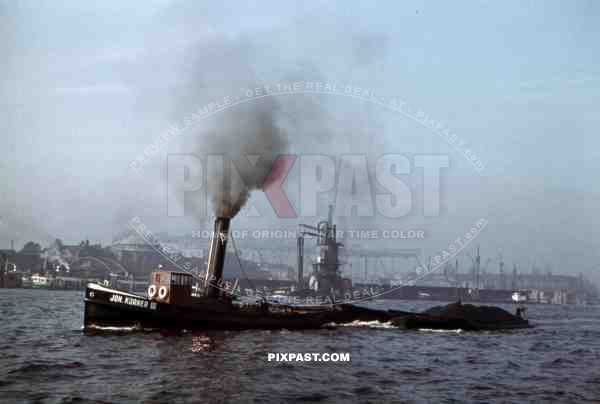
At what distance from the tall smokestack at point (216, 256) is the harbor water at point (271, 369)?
14.3ft

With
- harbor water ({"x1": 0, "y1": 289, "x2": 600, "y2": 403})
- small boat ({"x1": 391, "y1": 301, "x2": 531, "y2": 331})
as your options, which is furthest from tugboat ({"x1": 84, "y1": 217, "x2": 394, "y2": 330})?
small boat ({"x1": 391, "y1": 301, "x2": 531, "y2": 331})

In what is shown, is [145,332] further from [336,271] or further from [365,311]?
[336,271]

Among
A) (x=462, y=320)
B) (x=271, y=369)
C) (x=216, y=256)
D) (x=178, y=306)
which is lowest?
(x=462, y=320)

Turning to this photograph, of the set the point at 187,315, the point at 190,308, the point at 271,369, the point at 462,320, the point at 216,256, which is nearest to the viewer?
the point at 271,369

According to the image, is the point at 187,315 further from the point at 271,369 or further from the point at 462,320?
Result: the point at 462,320

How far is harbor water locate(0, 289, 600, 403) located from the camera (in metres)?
24.6

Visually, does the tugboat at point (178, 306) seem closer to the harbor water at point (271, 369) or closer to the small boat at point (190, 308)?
the small boat at point (190, 308)

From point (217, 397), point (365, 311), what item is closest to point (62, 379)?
point (217, 397)

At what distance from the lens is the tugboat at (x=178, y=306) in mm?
43031

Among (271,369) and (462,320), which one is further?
(462,320)

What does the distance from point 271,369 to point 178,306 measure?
48.8 feet

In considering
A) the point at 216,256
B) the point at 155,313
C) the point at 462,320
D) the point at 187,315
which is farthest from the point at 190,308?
the point at 462,320

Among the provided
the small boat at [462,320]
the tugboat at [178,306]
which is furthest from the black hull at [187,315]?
the small boat at [462,320]

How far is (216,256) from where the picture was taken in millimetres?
47031
